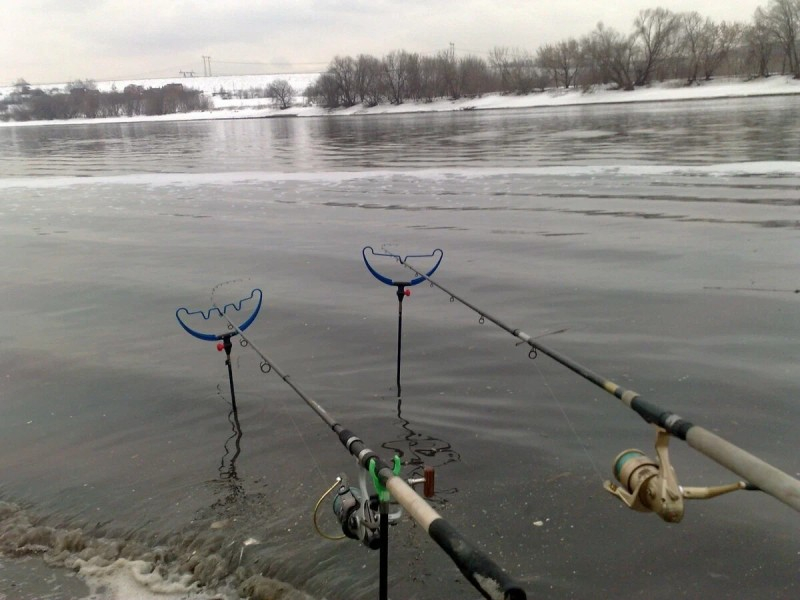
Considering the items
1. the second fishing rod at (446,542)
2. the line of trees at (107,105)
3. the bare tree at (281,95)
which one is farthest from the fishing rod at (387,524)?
the line of trees at (107,105)

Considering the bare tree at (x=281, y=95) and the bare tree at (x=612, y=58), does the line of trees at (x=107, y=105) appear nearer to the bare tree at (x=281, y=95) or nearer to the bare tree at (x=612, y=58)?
the bare tree at (x=281, y=95)

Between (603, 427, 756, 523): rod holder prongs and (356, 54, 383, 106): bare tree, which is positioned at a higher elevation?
(356, 54, 383, 106): bare tree

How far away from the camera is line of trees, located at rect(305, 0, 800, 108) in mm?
89062

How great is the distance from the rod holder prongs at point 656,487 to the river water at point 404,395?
4.20 feet

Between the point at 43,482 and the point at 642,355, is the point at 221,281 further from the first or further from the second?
the point at 642,355

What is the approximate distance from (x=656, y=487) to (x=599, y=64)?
346ft

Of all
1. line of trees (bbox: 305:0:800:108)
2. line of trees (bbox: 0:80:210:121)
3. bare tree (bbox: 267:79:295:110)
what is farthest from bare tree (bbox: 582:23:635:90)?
line of trees (bbox: 0:80:210:121)

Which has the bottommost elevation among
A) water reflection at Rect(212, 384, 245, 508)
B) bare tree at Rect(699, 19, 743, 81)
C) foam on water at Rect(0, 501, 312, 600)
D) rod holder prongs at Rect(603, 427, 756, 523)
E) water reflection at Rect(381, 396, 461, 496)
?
foam on water at Rect(0, 501, 312, 600)

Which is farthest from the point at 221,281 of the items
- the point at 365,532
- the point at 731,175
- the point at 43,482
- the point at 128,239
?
the point at 731,175

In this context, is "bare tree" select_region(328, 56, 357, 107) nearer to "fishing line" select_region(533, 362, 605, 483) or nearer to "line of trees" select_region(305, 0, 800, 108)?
"line of trees" select_region(305, 0, 800, 108)

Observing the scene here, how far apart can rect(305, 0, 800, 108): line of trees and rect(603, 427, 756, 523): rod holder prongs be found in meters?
98.2

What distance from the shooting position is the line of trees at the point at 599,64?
89062 mm

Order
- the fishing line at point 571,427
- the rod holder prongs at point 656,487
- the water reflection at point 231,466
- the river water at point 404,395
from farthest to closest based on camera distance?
the fishing line at point 571,427 → the water reflection at point 231,466 → the river water at point 404,395 → the rod holder prongs at point 656,487

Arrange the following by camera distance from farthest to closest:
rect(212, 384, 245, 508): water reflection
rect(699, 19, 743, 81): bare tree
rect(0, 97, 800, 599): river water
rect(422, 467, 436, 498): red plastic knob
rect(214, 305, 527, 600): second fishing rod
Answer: rect(699, 19, 743, 81): bare tree, rect(212, 384, 245, 508): water reflection, rect(0, 97, 800, 599): river water, rect(422, 467, 436, 498): red plastic knob, rect(214, 305, 527, 600): second fishing rod
